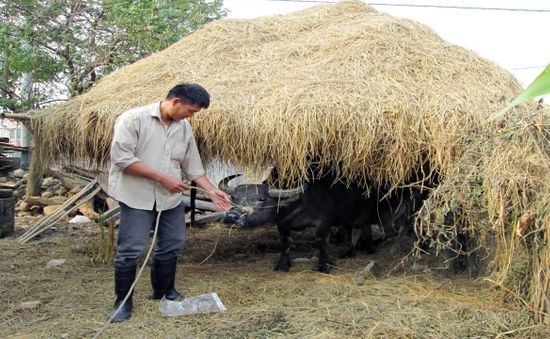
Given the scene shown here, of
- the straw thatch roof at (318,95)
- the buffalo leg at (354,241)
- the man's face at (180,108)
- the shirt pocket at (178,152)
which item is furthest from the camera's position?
the buffalo leg at (354,241)

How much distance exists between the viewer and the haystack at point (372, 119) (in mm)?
4027

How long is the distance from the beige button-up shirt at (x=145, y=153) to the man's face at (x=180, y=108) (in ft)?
0.45

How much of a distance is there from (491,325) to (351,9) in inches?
198

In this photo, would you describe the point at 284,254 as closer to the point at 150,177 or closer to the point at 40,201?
the point at 150,177

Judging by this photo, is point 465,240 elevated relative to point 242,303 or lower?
elevated

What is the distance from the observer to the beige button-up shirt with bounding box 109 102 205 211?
3967 millimetres

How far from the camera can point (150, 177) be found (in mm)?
3975

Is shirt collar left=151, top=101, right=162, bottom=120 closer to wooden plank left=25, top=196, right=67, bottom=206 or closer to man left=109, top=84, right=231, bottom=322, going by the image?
man left=109, top=84, right=231, bottom=322

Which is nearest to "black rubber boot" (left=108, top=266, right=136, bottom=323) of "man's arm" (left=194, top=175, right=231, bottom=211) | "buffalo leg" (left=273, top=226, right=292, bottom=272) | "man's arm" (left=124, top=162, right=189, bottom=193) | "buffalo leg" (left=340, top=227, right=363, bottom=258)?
"man's arm" (left=124, top=162, right=189, bottom=193)

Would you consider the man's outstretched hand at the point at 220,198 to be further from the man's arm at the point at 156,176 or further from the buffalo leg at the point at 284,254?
the buffalo leg at the point at 284,254

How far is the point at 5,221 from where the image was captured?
8172 mm

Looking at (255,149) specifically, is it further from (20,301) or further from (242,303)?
(20,301)

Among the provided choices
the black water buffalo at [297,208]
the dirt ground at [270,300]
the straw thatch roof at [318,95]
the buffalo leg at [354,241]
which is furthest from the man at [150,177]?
the buffalo leg at [354,241]

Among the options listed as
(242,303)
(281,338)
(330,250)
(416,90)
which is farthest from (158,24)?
(281,338)
